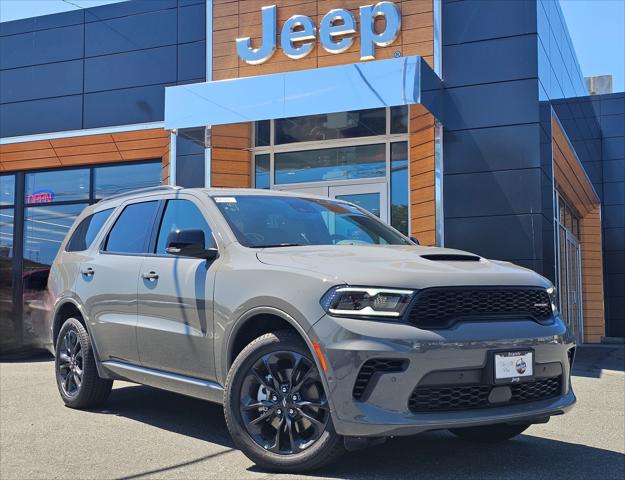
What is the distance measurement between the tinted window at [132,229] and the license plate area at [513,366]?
2.87 meters

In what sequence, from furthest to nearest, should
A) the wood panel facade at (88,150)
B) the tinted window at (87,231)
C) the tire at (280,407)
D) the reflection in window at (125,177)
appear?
the reflection in window at (125,177) < the wood panel facade at (88,150) < the tinted window at (87,231) < the tire at (280,407)

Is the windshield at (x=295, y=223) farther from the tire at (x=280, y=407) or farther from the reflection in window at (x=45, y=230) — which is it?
the reflection in window at (x=45, y=230)

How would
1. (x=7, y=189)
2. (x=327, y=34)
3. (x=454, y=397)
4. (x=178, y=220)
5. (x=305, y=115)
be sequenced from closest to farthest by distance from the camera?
(x=454, y=397), (x=178, y=220), (x=305, y=115), (x=327, y=34), (x=7, y=189)

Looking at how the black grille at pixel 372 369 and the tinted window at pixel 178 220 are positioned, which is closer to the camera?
the black grille at pixel 372 369

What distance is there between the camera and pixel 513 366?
12.3 feet

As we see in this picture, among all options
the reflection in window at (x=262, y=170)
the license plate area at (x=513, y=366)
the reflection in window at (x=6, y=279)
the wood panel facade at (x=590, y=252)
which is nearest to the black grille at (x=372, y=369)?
the license plate area at (x=513, y=366)

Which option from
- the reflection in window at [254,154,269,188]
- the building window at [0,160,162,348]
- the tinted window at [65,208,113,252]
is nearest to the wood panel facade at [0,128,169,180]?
the building window at [0,160,162,348]

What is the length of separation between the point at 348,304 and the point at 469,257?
3.53 ft

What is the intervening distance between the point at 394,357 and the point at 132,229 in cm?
294

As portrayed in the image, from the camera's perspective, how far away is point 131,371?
5.24 metres

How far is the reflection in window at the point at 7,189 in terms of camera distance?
15367 millimetres

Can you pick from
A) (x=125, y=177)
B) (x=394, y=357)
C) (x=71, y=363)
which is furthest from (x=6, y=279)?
(x=394, y=357)

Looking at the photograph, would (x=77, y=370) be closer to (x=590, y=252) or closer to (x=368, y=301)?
(x=368, y=301)

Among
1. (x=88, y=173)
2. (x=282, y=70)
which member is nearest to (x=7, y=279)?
(x=88, y=173)
